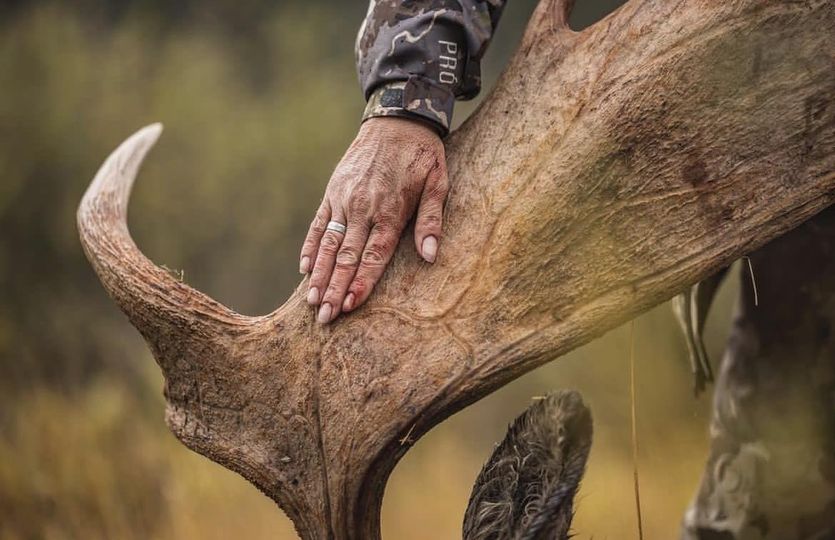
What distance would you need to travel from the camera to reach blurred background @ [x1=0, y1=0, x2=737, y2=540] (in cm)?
388

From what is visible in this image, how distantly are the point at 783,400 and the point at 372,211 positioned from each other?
1.24 m

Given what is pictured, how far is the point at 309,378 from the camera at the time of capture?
1.64m

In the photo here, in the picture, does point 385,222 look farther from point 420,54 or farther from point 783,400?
point 783,400

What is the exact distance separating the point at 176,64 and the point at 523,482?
11.6 feet

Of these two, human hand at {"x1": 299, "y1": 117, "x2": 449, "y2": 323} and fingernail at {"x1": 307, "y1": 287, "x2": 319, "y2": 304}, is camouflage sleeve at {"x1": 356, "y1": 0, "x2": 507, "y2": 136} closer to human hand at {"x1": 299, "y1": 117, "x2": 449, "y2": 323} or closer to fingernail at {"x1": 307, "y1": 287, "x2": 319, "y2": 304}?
human hand at {"x1": 299, "y1": 117, "x2": 449, "y2": 323}

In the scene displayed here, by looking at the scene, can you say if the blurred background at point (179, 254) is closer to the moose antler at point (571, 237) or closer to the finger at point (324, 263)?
the moose antler at point (571, 237)

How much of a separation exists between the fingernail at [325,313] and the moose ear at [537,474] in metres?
0.37

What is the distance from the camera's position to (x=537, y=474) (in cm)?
147

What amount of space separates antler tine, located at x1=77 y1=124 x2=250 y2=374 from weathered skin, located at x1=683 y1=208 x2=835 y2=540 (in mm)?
1304

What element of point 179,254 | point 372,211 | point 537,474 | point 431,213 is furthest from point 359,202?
point 179,254

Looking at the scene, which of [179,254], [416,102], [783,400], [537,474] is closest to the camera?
[537,474]

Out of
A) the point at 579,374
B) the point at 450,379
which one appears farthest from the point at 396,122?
the point at 579,374

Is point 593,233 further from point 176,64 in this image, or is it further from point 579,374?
point 176,64

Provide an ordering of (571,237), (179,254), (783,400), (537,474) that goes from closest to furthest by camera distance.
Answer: (537,474), (571,237), (783,400), (179,254)
